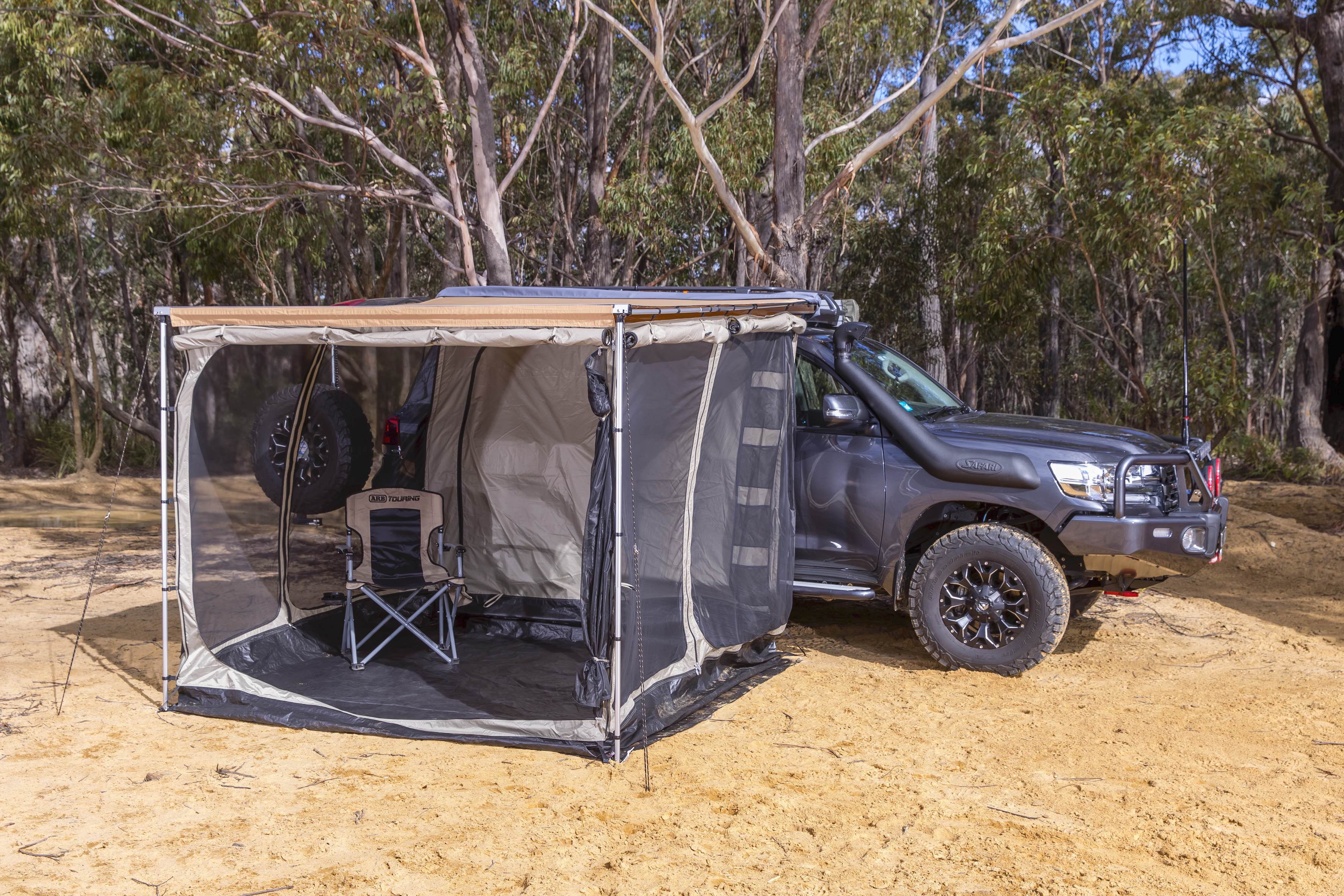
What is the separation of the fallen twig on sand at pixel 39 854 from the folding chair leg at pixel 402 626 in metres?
2.31

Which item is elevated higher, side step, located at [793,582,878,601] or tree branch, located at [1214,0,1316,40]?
tree branch, located at [1214,0,1316,40]

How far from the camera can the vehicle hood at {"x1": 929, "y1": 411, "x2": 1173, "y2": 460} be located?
6.30 m

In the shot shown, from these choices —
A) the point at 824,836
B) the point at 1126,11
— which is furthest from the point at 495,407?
the point at 1126,11

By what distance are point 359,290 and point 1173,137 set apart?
12.4 m

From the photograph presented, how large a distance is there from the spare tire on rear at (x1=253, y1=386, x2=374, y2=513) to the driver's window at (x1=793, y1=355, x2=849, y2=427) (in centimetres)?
267

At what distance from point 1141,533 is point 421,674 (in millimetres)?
4006

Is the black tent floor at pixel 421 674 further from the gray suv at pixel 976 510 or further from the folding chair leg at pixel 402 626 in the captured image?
the gray suv at pixel 976 510

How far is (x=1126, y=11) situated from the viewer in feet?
63.6

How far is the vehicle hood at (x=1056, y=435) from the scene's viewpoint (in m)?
6.30

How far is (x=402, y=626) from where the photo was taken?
6.50m

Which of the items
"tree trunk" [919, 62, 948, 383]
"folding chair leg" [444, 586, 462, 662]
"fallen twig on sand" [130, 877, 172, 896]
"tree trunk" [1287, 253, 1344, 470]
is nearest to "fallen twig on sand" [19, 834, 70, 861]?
"fallen twig on sand" [130, 877, 172, 896]

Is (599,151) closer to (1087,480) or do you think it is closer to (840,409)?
(840,409)

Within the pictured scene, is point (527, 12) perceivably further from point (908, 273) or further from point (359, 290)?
point (908, 273)

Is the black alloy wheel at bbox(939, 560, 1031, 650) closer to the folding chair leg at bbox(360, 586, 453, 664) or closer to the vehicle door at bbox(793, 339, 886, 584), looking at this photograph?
the vehicle door at bbox(793, 339, 886, 584)
